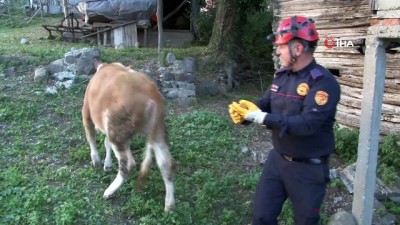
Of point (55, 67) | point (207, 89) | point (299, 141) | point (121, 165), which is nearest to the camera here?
point (299, 141)

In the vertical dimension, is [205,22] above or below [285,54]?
below

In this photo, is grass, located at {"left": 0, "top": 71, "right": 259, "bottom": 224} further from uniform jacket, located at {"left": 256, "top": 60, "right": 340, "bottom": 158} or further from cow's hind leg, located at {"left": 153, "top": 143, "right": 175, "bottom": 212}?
uniform jacket, located at {"left": 256, "top": 60, "right": 340, "bottom": 158}

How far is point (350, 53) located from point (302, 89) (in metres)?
4.57

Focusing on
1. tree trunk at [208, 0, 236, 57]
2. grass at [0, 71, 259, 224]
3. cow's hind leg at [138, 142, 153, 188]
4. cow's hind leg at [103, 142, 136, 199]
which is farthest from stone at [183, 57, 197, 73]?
cow's hind leg at [138, 142, 153, 188]

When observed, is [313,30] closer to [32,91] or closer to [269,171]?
[269,171]

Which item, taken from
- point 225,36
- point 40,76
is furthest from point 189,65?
point 40,76

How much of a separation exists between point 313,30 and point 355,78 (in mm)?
4492

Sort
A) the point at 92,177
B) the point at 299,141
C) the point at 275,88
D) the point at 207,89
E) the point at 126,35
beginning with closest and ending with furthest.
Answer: the point at 299,141
the point at 275,88
the point at 92,177
the point at 207,89
the point at 126,35

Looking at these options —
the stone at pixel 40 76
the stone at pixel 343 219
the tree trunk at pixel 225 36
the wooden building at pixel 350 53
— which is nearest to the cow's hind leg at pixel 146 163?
the stone at pixel 343 219

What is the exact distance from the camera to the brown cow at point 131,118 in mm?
4574

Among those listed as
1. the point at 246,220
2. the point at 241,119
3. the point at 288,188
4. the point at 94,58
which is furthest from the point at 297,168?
the point at 94,58

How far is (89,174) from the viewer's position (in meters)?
5.48

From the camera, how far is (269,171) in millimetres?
3738

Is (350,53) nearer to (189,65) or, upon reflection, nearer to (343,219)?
(343,219)
